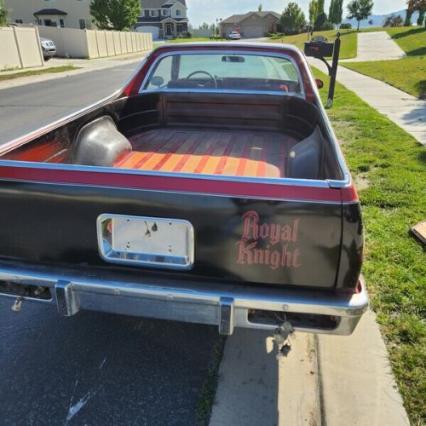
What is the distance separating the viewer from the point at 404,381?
92.3 inches

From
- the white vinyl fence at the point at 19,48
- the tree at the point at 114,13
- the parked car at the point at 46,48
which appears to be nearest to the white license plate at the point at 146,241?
the white vinyl fence at the point at 19,48

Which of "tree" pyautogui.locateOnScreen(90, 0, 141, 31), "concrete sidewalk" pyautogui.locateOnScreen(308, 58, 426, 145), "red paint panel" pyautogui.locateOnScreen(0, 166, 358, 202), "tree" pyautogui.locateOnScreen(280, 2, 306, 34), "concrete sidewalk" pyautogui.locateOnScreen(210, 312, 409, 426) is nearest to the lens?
"red paint panel" pyautogui.locateOnScreen(0, 166, 358, 202)

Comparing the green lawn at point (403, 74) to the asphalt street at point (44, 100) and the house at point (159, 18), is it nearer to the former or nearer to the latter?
the asphalt street at point (44, 100)

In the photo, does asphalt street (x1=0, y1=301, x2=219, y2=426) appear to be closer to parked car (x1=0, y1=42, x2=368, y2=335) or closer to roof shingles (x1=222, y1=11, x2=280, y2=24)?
parked car (x1=0, y1=42, x2=368, y2=335)

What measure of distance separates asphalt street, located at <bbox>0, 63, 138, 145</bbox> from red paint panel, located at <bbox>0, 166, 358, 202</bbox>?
6.09 meters

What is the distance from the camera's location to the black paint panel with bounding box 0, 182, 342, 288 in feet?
5.97

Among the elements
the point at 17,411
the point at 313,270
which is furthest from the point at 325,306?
the point at 17,411

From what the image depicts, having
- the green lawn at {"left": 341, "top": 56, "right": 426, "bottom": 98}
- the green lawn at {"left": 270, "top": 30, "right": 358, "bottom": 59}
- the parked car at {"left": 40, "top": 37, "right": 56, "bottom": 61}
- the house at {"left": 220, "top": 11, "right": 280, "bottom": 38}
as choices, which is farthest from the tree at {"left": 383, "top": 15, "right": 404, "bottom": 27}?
the parked car at {"left": 40, "top": 37, "right": 56, "bottom": 61}

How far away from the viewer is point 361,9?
58.7m

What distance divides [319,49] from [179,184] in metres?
2.82

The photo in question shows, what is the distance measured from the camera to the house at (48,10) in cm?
4553

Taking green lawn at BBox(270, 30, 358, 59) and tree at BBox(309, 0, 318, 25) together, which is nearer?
green lawn at BBox(270, 30, 358, 59)

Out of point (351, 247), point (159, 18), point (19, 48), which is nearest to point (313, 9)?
point (159, 18)

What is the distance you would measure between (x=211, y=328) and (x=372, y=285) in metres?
1.28
